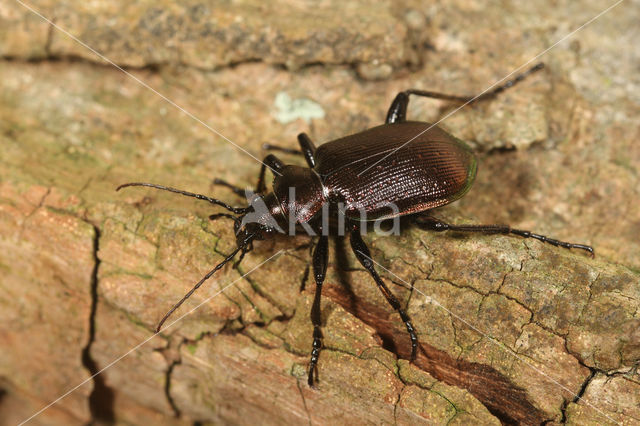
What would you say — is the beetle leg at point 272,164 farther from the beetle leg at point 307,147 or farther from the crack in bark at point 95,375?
the crack in bark at point 95,375

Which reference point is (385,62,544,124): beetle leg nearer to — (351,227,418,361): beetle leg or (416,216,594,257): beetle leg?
(416,216,594,257): beetle leg

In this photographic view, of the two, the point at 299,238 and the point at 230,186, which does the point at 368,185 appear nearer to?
the point at 299,238

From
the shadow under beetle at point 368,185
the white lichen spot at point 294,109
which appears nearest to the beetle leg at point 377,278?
the shadow under beetle at point 368,185

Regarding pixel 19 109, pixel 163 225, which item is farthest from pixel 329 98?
pixel 19 109

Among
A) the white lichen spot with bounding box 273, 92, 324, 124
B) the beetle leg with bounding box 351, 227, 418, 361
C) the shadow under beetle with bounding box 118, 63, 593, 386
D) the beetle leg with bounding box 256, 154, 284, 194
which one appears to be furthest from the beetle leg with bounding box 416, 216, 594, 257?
the white lichen spot with bounding box 273, 92, 324, 124

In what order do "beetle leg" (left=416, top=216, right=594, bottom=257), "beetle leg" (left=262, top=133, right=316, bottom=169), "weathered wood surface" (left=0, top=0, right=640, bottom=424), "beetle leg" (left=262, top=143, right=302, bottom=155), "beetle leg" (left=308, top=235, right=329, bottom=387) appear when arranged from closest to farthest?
"weathered wood surface" (left=0, top=0, right=640, bottom=424)
"beetle leg" (left=308, top=235, right=329, bottom=387)
"beetle leg" (left=416, top=216, right=594, bottom=257)
"beetle leg" (left=262, top=133, right=316, bottom=169)
"beetle leg" (left=262, top=143, right=302, bottom=155)

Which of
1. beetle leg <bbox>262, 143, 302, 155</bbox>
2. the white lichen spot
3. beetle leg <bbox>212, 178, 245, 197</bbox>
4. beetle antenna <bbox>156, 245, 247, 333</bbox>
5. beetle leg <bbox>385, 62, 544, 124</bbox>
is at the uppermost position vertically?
beetle leg <bbox>385, 62, 544, 124</bbox>

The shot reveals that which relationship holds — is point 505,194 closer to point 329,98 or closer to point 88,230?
point 329,98

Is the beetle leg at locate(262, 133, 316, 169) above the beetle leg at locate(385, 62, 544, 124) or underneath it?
underneath
